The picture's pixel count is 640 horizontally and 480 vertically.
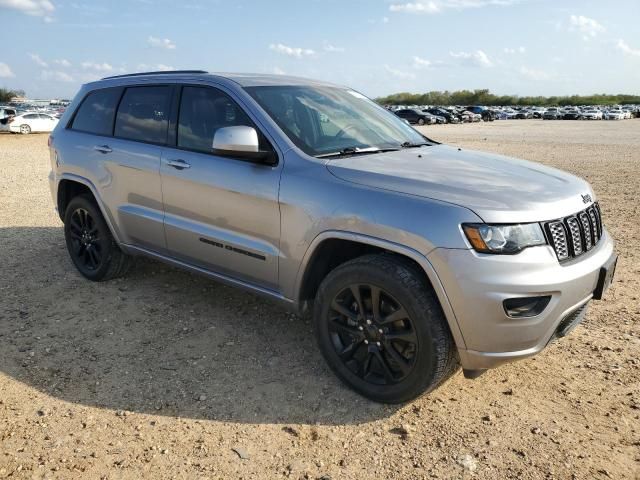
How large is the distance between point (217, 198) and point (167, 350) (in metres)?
1.13

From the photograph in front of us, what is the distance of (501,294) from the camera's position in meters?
2.69

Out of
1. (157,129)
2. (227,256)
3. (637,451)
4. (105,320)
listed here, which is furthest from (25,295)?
(637,451)

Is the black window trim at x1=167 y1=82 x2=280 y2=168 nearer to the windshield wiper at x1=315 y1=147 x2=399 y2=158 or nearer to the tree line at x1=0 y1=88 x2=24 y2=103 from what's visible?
the windshield wiper at x1=315 y1=147 x2=399 y2=158

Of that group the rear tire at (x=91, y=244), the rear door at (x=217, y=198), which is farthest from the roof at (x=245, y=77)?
the rear tire at (x=91, y=244)

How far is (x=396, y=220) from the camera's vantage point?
291 centimetres

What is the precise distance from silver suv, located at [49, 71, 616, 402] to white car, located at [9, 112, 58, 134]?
105 ft

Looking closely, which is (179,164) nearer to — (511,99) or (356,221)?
(356,221)

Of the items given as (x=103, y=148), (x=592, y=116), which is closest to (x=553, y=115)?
(x=592, y=116)

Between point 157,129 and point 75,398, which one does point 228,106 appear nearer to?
point 157,129

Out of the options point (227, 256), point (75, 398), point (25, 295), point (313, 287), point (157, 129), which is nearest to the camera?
point (75, 398)

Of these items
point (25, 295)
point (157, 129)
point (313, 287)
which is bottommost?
point (25, 295)

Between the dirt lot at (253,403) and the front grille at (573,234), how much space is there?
0.92 metres

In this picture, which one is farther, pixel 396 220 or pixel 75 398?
pixel 75 398

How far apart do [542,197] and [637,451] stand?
1.36 metres
